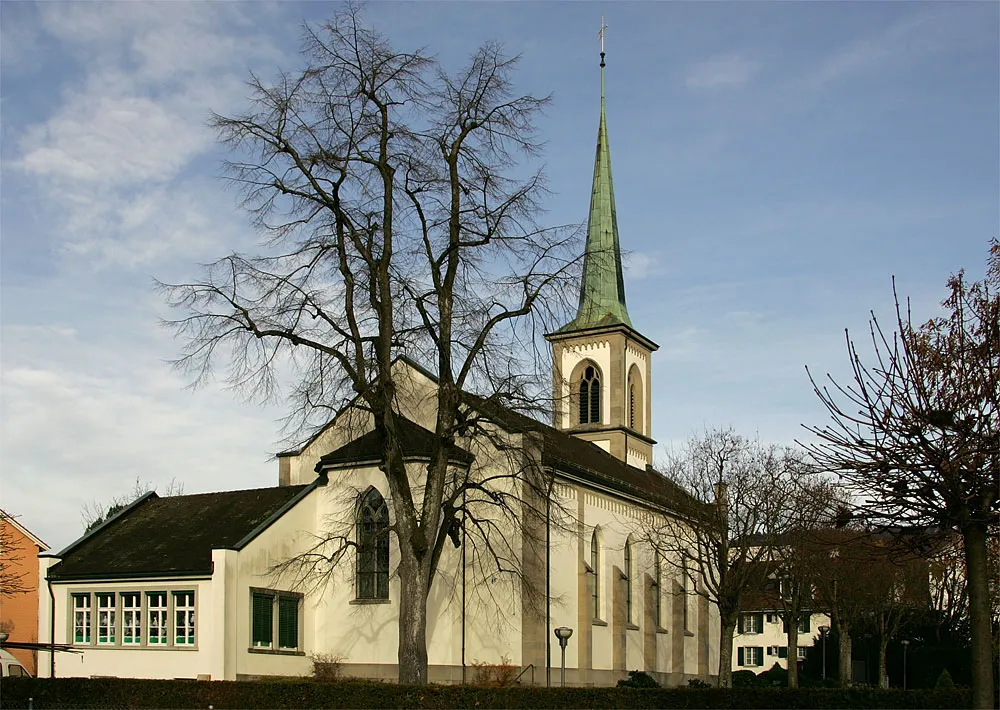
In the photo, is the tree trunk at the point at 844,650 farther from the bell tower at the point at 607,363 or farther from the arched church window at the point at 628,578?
the bell tower at the point at 607,363

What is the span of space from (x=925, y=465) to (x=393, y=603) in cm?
2404

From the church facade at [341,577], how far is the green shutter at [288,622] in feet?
0.21

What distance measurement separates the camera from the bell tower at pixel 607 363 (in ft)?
178

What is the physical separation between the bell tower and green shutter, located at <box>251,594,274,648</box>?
22.8m

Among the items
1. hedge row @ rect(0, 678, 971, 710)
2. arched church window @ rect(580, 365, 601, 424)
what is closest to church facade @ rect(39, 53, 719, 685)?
hedge row @ rect(0, 678, 971, 710)

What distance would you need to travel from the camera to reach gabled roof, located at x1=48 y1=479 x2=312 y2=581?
33844mm

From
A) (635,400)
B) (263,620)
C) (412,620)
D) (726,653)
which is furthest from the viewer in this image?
(635,400)

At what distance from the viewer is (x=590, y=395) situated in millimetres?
55125

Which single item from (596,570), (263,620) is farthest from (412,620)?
(596,570)

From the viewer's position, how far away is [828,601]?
157 ft

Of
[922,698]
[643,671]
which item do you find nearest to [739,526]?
[643,671]

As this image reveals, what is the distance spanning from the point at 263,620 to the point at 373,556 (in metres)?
4.03

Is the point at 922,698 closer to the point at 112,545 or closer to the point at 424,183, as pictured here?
the point at 424,183

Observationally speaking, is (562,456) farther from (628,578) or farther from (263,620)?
(263,620)
